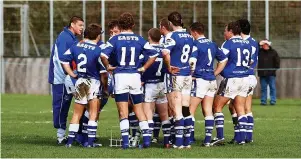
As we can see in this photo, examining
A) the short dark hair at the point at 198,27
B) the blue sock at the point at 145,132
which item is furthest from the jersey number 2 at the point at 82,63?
the short dark hair at the point at 198,27

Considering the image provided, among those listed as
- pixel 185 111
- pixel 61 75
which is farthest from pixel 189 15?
pixel 185 111

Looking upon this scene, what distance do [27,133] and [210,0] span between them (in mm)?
18457

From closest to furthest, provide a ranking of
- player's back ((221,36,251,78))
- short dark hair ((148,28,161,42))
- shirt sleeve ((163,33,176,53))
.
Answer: shirt sleeve ((163,33,176,53)) → short dark hair ((148,28,161,42)) → player's back ((221,36,251,78))

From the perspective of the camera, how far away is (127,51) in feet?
59.2

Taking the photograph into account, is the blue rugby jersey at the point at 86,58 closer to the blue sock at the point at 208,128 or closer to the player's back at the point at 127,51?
the player's back at the point at 127,51

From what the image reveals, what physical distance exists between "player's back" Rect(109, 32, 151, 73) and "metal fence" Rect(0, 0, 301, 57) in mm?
Answer: 21084

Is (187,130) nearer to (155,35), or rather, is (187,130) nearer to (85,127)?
(155,35)

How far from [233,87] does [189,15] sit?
19916 mm

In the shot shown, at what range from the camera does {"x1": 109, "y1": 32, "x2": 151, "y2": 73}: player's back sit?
59.1 feet

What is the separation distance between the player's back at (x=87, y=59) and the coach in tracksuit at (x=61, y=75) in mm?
1010

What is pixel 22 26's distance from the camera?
4166cm

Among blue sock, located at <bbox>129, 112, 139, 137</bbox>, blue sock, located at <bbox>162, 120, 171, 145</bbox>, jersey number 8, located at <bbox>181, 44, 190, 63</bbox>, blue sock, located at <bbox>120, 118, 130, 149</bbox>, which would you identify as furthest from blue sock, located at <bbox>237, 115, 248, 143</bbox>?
blue sock, located at <bbox>120, 118, 130, 149</bbox>

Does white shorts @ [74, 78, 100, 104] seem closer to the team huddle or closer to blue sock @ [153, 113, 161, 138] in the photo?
the team huddle

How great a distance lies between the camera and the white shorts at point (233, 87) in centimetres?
1967
